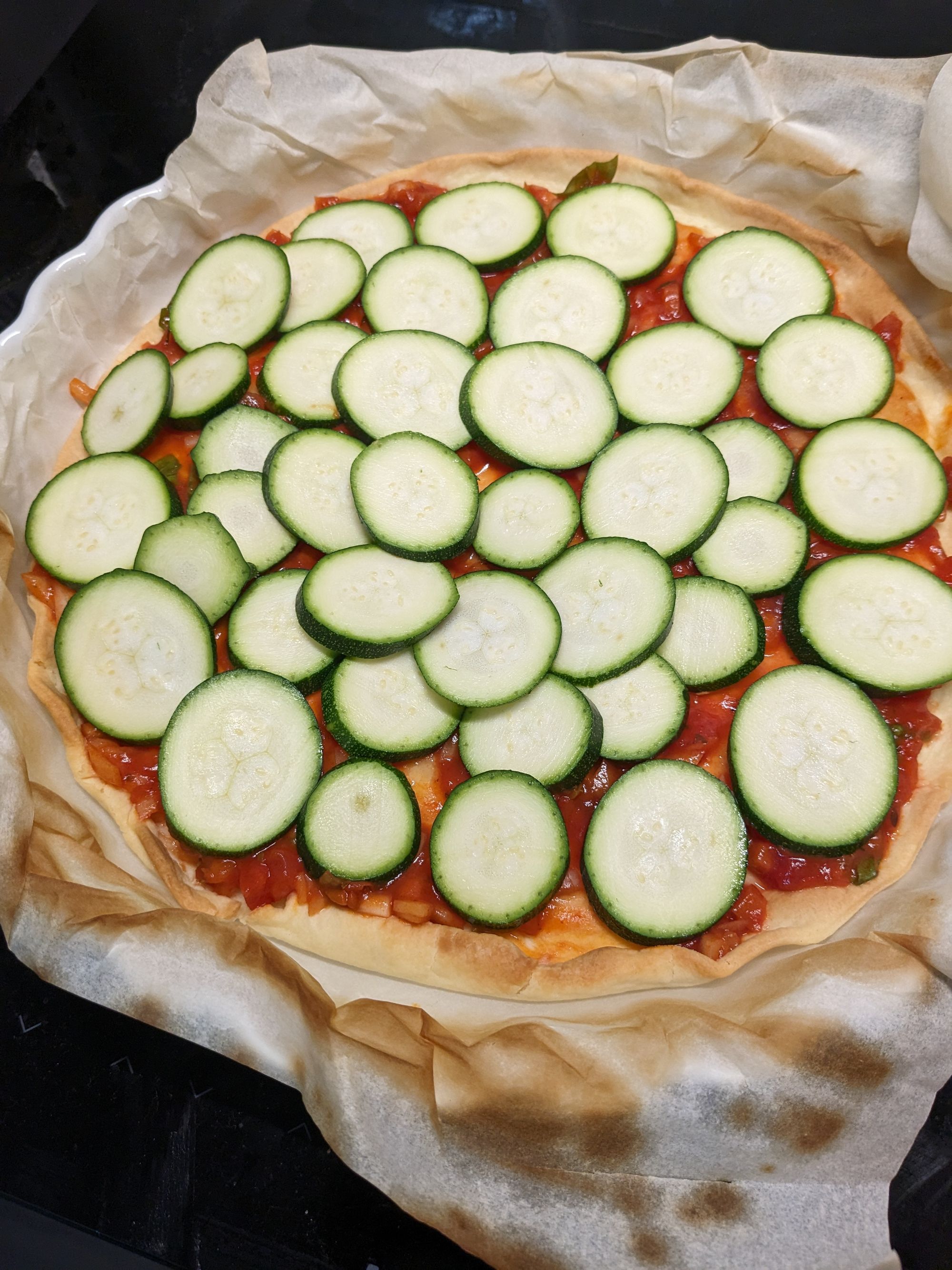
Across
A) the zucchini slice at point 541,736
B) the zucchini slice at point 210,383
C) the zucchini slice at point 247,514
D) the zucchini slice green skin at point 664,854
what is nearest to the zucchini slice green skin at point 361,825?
the zucchini slice at point 541,736

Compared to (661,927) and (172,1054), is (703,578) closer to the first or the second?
(661,927)

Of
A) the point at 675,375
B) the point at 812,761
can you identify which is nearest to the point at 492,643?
the point at 812,761

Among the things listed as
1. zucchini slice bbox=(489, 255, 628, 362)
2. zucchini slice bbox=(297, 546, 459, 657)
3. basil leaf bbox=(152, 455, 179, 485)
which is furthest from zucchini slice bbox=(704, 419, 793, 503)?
basil leaf bbox=(152, 455, 179, 485)

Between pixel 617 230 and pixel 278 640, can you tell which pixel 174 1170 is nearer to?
pixel 278 640

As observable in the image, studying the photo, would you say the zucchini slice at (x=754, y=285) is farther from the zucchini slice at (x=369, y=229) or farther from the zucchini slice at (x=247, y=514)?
the zucchini slice at (x=247, y=514)

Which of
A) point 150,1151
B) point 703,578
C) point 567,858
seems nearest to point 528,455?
point 703,578

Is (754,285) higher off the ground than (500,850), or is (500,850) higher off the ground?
(754,285)

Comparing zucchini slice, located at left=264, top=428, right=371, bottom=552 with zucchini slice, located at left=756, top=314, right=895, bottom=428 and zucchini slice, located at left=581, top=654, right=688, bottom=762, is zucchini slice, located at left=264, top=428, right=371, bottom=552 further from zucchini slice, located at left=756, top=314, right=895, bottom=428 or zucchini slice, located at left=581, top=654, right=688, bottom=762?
zucchini slice, located at left=756, top=314, right=895, bottom=428
